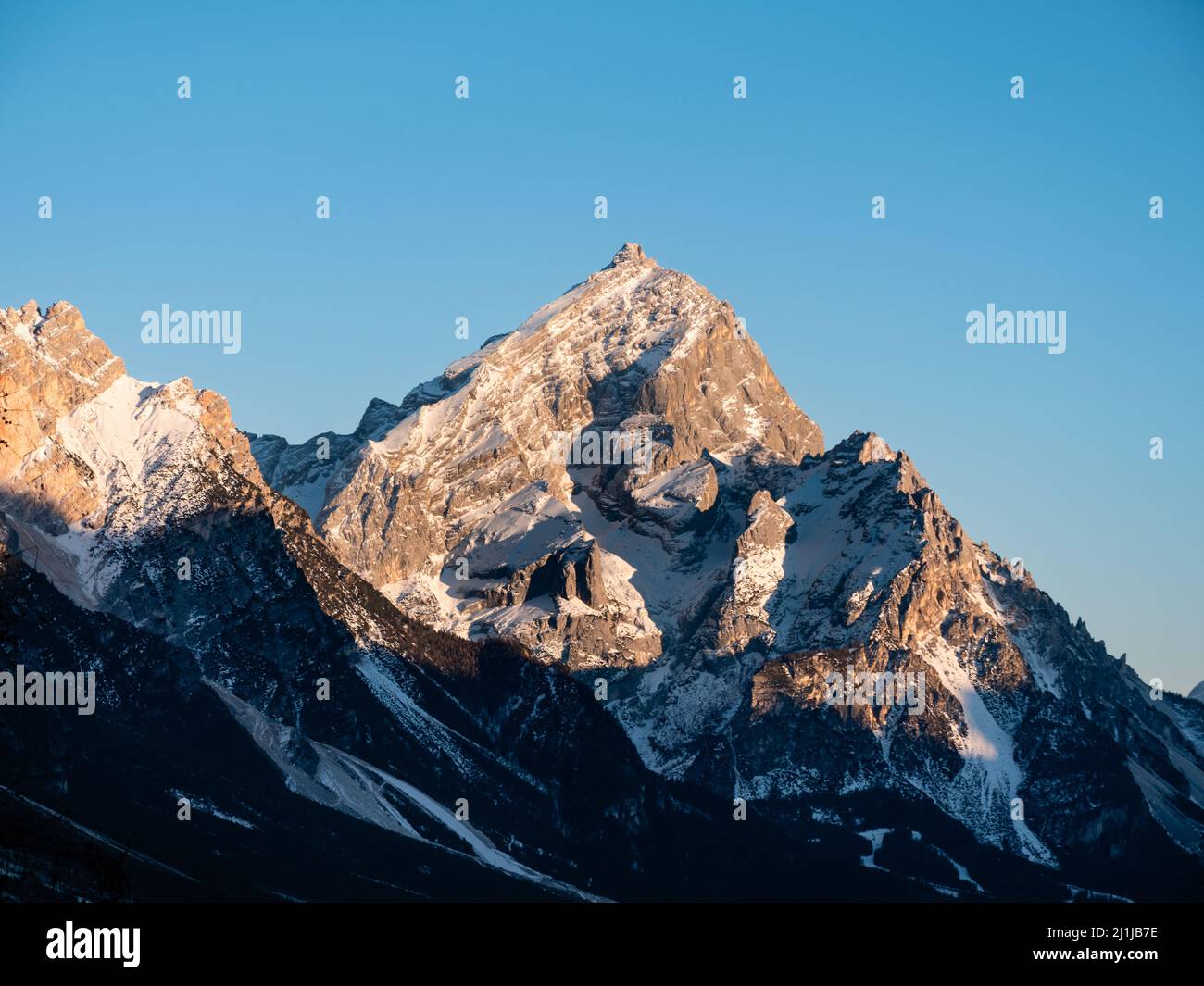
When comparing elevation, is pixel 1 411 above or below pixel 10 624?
above

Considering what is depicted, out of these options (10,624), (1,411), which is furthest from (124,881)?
(1,411)

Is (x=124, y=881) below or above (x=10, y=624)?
below

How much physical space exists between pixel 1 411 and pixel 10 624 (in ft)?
51.2

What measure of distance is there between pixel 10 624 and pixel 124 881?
66.9 feet

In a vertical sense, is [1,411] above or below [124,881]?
above

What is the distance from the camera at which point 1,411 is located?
193 meters

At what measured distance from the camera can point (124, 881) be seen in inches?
7662

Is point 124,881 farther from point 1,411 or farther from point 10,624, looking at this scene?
point 1,411

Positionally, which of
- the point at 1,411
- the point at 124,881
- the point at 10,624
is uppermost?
the point at 1,411

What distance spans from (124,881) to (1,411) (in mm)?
33497

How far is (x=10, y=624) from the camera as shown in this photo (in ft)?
616
